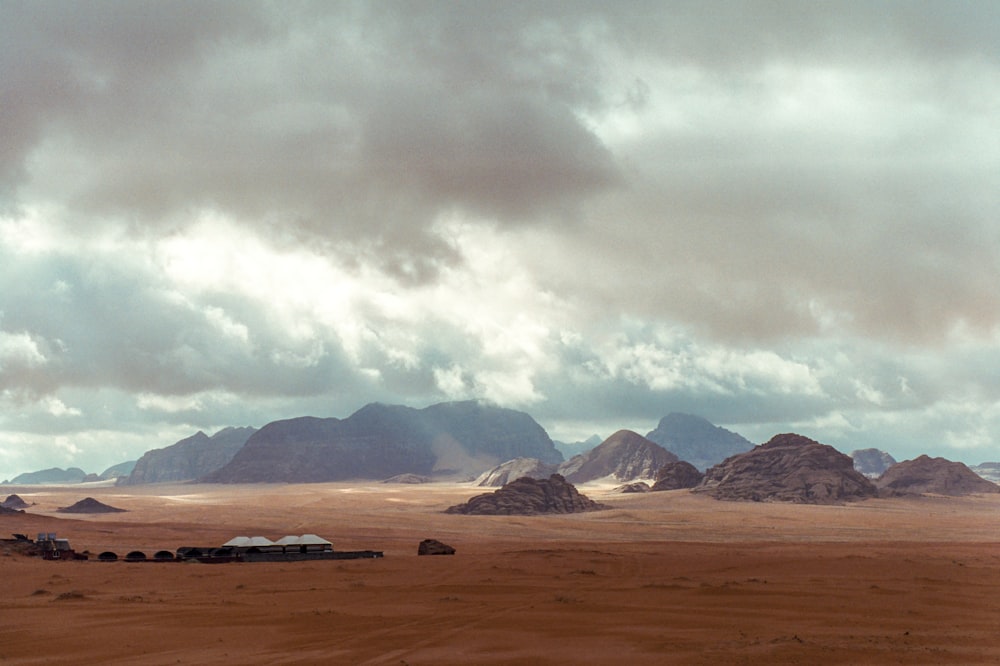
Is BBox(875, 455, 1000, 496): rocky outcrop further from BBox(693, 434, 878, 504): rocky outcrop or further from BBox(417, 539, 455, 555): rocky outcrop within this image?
BBox(417, 539, 455, 555): rocky outcrop

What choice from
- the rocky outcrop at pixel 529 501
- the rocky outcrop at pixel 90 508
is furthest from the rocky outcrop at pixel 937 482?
the rocky outcrop at pixel 90 508

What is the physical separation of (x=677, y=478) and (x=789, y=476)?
28.9m

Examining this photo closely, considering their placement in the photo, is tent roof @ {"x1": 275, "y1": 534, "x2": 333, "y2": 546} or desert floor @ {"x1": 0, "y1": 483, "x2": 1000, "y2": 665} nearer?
desert floor @ {"x1": 0, "y1": 483, "x2": 1000, "y2": 665}

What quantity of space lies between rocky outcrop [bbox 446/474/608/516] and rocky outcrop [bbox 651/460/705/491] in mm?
41036

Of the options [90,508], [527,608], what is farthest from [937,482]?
[527,608]

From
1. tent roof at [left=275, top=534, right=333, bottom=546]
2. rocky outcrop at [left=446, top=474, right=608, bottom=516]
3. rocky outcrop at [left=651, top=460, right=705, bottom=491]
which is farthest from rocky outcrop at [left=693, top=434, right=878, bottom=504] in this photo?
tent roof at [left=275, top=534, right=333, bottom=546]

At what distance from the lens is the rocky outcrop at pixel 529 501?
13800cm

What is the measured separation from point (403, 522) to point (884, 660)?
9628cm

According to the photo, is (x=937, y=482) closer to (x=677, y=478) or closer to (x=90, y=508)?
(x=677, y=478)

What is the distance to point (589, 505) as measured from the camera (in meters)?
149

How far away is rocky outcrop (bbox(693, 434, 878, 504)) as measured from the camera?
15875 cm

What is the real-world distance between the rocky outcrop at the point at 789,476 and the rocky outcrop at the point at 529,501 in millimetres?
31368

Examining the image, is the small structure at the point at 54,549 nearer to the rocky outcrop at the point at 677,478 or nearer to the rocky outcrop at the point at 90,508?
the rocky outcrop at the point at 90,508

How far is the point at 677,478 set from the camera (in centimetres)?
19038
